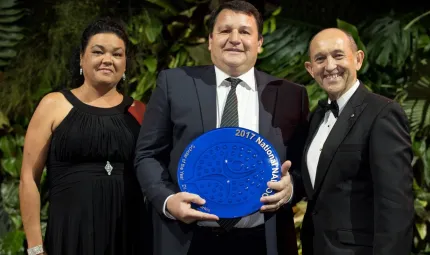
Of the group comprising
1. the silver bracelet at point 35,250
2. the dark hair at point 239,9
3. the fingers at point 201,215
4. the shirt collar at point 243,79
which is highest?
the dark hair at point 239,9

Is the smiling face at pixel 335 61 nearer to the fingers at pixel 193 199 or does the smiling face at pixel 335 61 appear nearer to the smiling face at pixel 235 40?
the smiling face at pixel 235 40

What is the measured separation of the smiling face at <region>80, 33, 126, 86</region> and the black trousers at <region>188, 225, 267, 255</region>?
86 cm

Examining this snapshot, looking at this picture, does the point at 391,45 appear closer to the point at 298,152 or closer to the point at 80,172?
the point at 298,152

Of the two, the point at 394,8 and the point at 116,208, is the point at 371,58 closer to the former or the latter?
the point at 394,8

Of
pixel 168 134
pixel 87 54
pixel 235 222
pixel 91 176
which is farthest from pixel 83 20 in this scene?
pixel 235 222

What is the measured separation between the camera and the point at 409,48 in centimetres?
376

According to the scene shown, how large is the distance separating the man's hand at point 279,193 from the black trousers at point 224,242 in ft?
0.46

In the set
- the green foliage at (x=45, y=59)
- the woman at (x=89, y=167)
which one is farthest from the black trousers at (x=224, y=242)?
the green foliage at (x=45, y=59)

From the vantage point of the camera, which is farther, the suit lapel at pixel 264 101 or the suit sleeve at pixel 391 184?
the suit lapel at pixel 264 101

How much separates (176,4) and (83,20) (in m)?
0.72

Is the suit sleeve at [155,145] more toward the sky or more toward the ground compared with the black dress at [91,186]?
more toward the sky

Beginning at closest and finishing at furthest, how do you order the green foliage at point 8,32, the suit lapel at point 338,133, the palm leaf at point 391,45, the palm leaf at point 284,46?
the suit lapel at point 338,133 < the palm leaf at point 391,45 < the palm leaf at point 284,46 < the green foliage at point 8,32

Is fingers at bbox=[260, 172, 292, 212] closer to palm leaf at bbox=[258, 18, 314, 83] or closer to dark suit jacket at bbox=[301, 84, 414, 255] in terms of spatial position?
dark suit jacket at bbox=[301, 84, 414, 255]

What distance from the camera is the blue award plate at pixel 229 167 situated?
5.91ft
